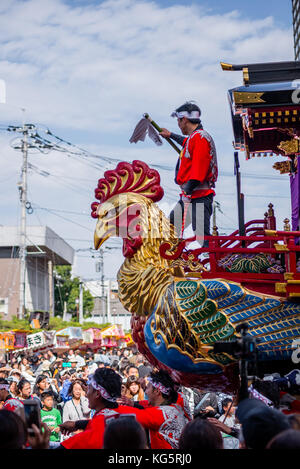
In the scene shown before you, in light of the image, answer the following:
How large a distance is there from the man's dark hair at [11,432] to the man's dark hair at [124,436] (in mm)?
382

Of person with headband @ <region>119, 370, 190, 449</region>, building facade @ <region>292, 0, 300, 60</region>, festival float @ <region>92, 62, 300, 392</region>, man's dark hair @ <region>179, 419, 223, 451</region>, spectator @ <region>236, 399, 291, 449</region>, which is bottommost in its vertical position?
person with headband @ <region>119, 370, 190, 449</region>

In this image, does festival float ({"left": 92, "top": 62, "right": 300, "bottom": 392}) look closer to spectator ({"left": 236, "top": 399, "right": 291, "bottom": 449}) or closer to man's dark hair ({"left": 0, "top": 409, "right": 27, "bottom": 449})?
spectator ({"left": 236, "top": 399, "right": 291, "bottom": 449})

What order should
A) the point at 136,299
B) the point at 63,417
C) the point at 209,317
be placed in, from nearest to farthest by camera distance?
1. the point at 209,317
2. the point at 136,299
3. the point at 63,417

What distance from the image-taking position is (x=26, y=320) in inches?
1189

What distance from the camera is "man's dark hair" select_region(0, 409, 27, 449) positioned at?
2604mm

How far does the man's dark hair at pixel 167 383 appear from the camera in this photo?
479 centimetres

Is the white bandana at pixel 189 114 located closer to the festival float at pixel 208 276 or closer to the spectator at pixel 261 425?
the festival float at pixel 208 276

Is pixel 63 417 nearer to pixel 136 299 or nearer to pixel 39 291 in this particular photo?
pixel 136 299

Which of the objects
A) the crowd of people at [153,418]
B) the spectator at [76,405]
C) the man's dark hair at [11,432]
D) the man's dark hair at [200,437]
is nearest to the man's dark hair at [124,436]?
the crowd of people at [153,418]

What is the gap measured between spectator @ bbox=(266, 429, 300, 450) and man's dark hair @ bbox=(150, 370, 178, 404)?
Result: 2.57 meters

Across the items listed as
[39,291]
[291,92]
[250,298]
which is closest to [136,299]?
[250,298]

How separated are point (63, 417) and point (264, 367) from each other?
4290mm

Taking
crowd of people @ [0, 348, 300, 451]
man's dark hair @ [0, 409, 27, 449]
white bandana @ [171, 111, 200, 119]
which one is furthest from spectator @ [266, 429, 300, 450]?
white bandana @ [171, 111, 200, 119]

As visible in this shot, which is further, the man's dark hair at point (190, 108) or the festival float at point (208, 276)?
the man's dark hair at point (190, 108)
